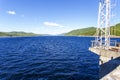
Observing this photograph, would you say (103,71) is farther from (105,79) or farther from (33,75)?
(33,75)

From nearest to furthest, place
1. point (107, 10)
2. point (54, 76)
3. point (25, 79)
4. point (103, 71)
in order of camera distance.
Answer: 1. point (103, 71)
2. point (25, 79)
3. point (54, 76)
4. point (107, 10)

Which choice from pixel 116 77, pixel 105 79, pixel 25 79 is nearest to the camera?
pixel 105 79

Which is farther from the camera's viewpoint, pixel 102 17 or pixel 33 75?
pixel 102 17

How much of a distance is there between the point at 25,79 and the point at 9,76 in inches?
124

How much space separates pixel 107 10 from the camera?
26.4 metres

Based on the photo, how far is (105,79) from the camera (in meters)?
8.88

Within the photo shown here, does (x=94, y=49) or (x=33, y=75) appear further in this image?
(x=94, y=49)

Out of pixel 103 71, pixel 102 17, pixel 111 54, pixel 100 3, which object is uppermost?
pixel 100 3

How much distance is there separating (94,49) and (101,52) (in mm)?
2679

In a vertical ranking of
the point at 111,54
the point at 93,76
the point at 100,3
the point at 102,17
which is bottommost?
the point at 93,76

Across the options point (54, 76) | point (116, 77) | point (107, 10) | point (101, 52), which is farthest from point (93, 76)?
point (116, 77)

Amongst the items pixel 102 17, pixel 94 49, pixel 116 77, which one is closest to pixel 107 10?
pixel 102 17

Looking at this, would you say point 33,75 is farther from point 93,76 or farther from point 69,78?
point 93,76

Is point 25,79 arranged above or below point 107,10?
below
